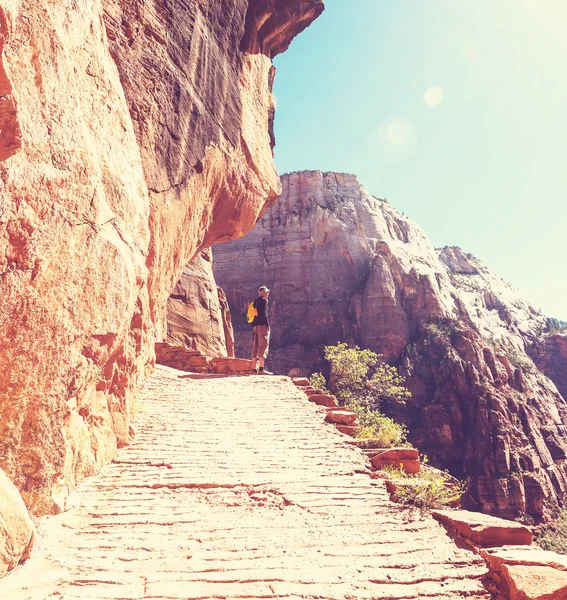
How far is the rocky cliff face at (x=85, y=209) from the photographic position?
13.4ft

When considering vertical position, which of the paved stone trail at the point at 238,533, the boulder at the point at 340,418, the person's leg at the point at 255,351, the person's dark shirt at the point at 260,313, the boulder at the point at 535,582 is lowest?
the paved stone trail at the point at 238,533

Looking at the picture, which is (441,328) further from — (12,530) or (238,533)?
(12,530)

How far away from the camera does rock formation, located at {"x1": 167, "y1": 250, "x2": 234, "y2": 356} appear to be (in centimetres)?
1898

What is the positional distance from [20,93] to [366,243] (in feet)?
195

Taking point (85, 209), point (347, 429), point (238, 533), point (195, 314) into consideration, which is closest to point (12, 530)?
point (238, 533)

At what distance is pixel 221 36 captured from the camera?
12609mm

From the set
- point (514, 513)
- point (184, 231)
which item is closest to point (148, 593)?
point (184, 231)

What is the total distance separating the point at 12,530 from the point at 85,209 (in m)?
3.32

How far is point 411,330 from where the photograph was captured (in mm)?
54375

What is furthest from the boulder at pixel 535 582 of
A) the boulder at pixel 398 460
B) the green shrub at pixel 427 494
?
the boulder at pixel 398 460

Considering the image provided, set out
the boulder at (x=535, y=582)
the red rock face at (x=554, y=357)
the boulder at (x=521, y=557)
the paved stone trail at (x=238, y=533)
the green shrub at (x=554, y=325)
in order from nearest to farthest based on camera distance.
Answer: the boulder at (x=535, y=582)
the paved stone trail at (x=238, y=533)
the boulder at (x=521, y=557)
the red rock face at (x=554, y=357)
the green shrub at (x=554, y=325)

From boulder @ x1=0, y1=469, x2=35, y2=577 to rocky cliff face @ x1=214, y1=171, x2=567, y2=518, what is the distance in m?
44.1

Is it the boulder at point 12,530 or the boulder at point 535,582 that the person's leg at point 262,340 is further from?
the boulder at point 535,582

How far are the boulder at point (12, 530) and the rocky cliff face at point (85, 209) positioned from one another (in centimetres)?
59
